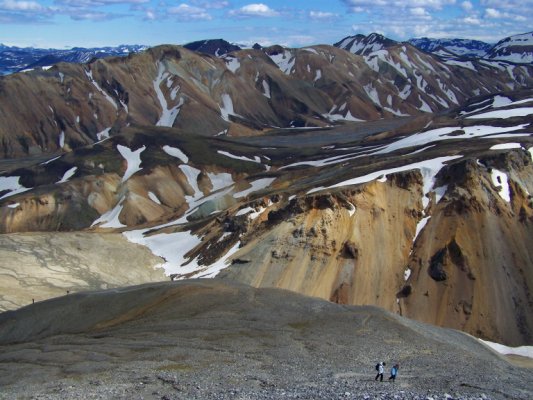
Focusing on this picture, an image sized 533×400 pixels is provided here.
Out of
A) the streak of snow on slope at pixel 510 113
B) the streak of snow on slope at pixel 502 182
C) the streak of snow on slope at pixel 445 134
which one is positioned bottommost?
the streak of snow on slope at pixel 502 182

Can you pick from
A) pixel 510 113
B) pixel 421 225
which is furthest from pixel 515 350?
pixel 510 113

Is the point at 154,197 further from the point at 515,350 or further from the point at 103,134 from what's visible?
the point at 103,134


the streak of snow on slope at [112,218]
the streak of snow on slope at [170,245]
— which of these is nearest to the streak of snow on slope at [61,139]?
the streak of snow on slope at [112,218]

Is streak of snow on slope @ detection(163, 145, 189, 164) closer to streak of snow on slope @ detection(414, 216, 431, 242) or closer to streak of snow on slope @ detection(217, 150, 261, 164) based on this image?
streak of snow on slope @ detection(217, 150, 261, 164)

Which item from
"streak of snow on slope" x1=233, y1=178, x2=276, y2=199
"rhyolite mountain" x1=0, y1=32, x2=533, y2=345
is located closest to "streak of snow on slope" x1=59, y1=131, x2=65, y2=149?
"rhyolite mountain" x1=0, y1=32, x2=533, y2=345

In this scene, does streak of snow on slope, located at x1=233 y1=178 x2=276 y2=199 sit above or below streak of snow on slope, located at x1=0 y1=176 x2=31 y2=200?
above

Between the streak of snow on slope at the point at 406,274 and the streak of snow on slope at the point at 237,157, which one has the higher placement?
the streak of snow on slope at the point at 237,157

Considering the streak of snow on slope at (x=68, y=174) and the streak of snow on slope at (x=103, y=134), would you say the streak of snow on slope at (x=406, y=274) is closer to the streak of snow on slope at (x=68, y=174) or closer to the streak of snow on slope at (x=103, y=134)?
the streak of snow on slope at (x=68, y=174)
